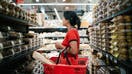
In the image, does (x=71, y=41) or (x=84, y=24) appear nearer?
(x=71, y=41)

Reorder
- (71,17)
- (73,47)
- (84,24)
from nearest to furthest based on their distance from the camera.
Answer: (73,47) → (71,17) → (84,24)

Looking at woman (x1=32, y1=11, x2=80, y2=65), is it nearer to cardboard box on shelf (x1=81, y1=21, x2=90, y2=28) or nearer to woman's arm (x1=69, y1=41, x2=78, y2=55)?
woman's arm (x1=69, y1=41, x2=78, y2=55)

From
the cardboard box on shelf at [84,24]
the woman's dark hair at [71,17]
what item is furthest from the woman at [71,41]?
the cardboard box on shelf at [84,24]

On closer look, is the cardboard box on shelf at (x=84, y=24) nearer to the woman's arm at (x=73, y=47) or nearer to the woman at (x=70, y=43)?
the woman at (x=70, y=43)

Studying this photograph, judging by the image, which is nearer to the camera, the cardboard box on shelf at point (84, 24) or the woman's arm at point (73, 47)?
the woman's arm at point (73, 47)

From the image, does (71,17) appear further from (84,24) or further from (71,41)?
(84,24)

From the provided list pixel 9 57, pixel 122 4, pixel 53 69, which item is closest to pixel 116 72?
pixel 53 69

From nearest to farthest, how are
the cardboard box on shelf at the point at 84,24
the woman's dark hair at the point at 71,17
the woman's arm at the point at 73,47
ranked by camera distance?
1. the woman's arm at the point at 73,47
2. the woman's dark hair at the point at 71,17
3. the cardboard box on shelf at the point at 84,24

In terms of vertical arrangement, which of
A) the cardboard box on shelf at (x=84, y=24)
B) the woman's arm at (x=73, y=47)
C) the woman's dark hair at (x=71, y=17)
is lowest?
the woman's arm at (x=73, y=47)

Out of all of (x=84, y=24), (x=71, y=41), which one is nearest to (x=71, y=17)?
(x=71, y=41)

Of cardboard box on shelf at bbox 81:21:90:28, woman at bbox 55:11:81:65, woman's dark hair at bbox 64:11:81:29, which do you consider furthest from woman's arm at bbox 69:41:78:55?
cardboard box on shelf at bbox 81:21:90:28

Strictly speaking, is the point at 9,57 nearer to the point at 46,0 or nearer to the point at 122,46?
the point at 122,46

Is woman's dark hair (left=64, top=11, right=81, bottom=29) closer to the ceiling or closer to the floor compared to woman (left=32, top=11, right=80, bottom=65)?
closer to the ceiling

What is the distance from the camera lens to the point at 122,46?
3580 mm
